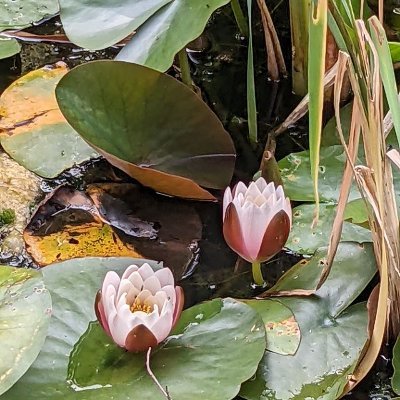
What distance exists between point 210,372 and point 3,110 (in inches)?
26.6

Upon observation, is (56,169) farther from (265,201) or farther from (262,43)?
(262,43)

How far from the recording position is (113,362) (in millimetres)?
882

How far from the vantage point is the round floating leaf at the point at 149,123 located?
115cm

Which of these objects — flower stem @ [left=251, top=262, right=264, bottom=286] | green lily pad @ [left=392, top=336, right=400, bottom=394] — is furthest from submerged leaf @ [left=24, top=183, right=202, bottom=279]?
green lily pad @ [left=392, top=336, right=400, bottom=394]

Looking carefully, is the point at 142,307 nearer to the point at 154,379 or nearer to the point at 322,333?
the point at 154,379

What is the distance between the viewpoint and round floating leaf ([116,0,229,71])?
1.12 meters

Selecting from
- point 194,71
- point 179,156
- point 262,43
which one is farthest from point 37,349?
point 262,43

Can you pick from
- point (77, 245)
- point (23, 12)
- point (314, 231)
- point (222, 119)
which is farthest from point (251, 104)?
point (23, 12)

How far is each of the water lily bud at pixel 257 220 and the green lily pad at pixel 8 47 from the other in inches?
25.9

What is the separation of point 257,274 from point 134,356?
0.77 ft

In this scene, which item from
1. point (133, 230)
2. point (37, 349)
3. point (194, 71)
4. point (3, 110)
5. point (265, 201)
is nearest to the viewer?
point (37, 349)

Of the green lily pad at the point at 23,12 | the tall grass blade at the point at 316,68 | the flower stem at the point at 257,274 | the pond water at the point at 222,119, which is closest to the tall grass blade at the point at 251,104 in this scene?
Answer: the pond water at the point at 222,119

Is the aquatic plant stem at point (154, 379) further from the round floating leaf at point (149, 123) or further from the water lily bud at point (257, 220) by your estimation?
the round floating leaf at point (149, 123)

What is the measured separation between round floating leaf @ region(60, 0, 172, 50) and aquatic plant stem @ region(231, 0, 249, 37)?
1.04 ft
